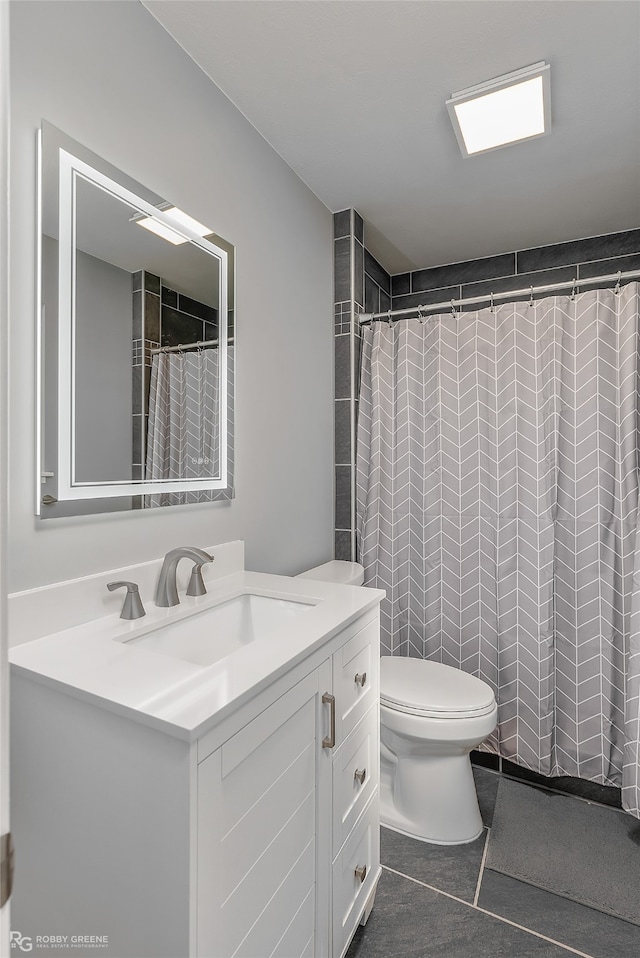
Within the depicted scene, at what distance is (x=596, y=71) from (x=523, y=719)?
7.60 feet

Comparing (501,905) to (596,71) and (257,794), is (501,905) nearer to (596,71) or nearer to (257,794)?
(257,794)

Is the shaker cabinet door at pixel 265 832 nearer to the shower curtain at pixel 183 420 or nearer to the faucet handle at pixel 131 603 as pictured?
the faucet handle at pixel 131 603

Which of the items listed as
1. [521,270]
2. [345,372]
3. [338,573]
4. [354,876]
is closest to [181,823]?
[354,876]

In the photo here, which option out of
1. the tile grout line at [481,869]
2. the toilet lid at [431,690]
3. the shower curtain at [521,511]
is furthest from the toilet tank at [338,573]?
the tile grout line at [481,869]

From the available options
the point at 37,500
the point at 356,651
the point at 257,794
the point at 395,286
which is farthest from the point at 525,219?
the point at 257,794

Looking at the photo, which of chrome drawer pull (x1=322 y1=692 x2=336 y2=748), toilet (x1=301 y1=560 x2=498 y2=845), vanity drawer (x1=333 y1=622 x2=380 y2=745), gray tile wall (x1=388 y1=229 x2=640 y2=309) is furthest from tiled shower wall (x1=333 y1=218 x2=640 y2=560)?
chrome drawer pull (x1=322 y1=692 x2=336 y2=748)

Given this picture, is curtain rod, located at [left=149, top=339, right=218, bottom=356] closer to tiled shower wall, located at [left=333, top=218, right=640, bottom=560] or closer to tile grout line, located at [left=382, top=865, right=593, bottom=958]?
tiled shower wall, located at [left=333, top=218, right=640, bottom=560]

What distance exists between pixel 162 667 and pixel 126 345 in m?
0.80

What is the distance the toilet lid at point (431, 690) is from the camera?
66.6 inches

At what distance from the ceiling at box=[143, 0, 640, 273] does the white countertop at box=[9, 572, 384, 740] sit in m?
1.57

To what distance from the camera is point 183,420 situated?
1.42 m

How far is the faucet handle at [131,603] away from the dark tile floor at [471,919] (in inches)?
42.1

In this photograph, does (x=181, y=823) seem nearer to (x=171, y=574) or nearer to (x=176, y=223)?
(x=171, y=574)

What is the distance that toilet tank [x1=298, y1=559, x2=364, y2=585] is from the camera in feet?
6.42
